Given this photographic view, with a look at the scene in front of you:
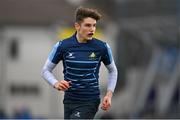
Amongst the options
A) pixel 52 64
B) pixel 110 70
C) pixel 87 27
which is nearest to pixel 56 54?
pixel 52 64

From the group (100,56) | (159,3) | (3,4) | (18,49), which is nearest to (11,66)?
(18,49)

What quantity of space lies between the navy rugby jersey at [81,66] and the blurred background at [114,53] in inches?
587

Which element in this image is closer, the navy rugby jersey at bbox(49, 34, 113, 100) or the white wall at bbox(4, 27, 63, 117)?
the navy rugby jersey at bbox(49, 34, 113, 100)

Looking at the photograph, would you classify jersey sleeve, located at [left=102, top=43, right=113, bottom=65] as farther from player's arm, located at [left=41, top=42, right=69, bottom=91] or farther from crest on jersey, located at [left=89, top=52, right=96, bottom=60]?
player's arm, located at [left=41, top=42, right=69, bottom=91]

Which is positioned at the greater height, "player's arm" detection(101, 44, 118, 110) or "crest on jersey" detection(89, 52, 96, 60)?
"crest on jersey" detection(89, 52, 96, 60)

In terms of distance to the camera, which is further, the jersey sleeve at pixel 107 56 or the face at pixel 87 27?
the jersey sleeve at pixel 107 56

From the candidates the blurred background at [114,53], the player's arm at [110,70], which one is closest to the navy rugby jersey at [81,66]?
the player's arm at [110,70]

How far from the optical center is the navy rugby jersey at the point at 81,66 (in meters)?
12.4

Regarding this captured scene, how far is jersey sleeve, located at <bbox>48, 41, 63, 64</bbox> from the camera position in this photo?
1252 cm

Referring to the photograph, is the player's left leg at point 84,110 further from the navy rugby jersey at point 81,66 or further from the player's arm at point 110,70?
the player's arm at point 110,70

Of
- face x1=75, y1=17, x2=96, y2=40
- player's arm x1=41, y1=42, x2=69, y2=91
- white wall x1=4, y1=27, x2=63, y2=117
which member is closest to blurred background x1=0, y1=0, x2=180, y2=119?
white wall x1=4, y1=27, x2=63, y2=117

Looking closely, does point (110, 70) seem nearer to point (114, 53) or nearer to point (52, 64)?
point (52, 64)

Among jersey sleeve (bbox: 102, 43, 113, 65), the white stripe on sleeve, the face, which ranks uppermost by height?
the face

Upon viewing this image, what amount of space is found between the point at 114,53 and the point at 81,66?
40.4 m
